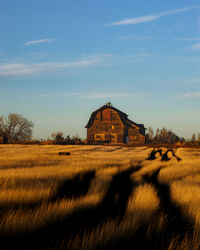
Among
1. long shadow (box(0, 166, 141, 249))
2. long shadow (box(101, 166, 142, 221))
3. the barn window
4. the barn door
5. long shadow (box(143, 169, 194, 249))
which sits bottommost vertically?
long shadow (box(143, 169, 194, 249))

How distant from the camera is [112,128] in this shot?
5288 cm

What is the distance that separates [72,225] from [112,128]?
5004 centimetres

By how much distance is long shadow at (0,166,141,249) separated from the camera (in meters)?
2.37

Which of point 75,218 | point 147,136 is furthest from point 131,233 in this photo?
point 147,136

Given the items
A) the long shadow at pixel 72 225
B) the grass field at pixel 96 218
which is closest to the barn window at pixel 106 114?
the grass field at pixel 96 218

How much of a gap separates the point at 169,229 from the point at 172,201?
4.00ft

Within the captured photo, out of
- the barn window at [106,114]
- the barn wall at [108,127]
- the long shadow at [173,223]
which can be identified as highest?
the barn window at [106,114]

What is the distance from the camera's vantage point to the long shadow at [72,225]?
2374 mm

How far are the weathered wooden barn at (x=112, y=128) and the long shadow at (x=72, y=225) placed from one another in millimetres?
47965

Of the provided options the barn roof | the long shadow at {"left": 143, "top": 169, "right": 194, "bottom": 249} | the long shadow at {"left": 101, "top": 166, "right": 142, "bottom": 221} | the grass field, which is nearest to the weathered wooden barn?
the barn roof

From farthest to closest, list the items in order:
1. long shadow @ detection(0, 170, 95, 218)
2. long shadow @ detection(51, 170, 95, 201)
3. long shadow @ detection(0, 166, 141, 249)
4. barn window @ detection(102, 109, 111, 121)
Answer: barn window @ detection(102, 109, 111, 121) < long shadow @ detection(51, 170, 95, 201) < long shadow @ detection(0, 170, 95, 218) < long shadow @ detection(0, 166, 141, 249)

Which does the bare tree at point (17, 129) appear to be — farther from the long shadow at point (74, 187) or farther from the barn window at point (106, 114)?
the long shadow at point (74, 187)

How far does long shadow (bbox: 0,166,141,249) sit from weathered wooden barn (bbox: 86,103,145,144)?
4797cm

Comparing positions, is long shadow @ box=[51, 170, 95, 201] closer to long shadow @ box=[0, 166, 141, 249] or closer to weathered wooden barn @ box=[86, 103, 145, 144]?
long shadow @ box=[0, 166, 141, 249]
